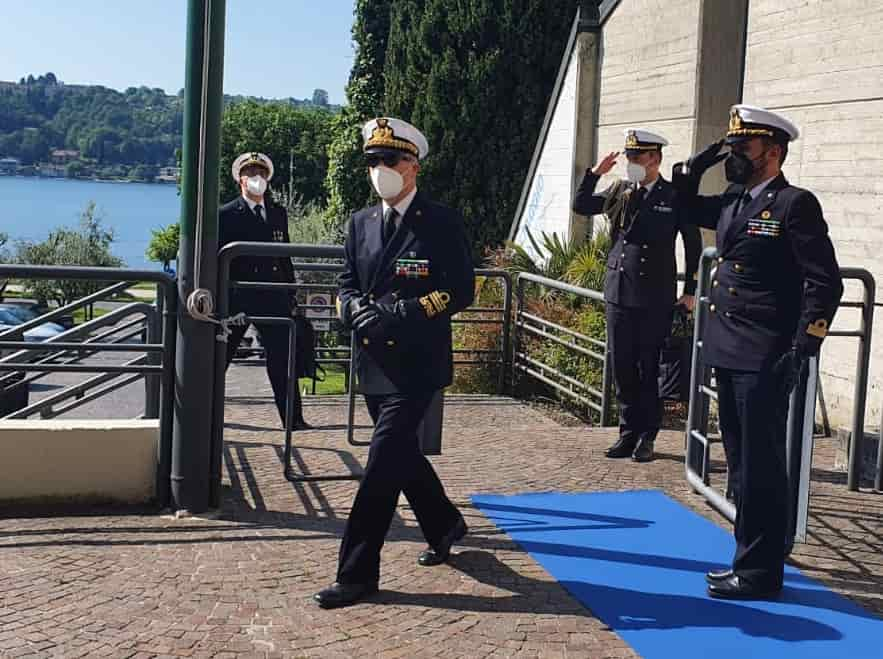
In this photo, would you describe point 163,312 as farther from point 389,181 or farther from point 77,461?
point 389,181

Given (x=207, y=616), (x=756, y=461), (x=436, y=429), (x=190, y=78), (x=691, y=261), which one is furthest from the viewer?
(x=691, y=261)

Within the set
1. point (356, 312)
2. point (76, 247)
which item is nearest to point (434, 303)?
point (356, 312)

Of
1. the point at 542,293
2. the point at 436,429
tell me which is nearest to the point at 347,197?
the point at 542,293

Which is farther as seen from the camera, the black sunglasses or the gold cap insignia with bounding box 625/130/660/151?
the gold cap insignia with bounding box 625/130/660/151

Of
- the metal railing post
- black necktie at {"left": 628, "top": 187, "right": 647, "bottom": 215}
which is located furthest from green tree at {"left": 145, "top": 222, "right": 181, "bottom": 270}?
the metal railing post

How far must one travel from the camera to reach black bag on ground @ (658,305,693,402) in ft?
22.9

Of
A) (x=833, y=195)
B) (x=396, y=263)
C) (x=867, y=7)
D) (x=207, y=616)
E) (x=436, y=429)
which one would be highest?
(x=867, y=7)

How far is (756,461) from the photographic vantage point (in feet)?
15.6

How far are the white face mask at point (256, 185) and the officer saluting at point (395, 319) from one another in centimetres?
286

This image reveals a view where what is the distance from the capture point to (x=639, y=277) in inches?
281

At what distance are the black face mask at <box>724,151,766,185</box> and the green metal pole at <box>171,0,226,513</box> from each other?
7.98 feet

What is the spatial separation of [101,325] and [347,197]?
27601 mm

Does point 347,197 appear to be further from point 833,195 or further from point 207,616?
point 207,616

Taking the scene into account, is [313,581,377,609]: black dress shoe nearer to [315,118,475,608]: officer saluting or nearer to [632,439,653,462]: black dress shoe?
[315,118,475,608]: officer saluting
